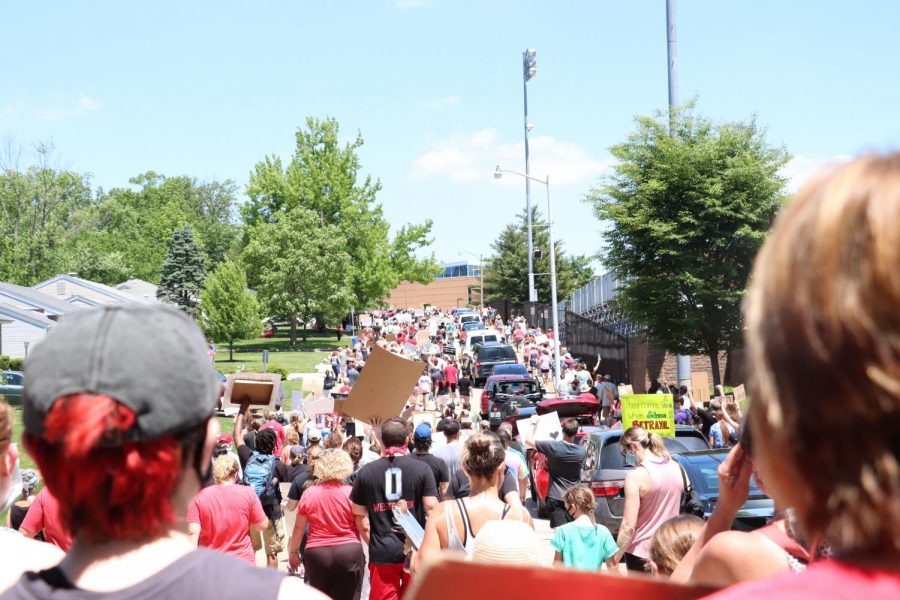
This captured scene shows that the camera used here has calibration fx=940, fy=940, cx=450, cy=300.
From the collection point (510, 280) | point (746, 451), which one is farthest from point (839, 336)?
point (510, 280)

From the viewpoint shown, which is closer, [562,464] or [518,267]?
[562,464]

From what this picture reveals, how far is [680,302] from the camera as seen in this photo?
83.7 ft

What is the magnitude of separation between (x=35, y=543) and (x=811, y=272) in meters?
2.15

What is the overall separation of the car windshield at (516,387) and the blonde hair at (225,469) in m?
21.2

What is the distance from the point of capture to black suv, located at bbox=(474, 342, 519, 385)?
39781 mm

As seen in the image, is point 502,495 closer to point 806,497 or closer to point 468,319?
point 806,497

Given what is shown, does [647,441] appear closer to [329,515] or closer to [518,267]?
[329,515]

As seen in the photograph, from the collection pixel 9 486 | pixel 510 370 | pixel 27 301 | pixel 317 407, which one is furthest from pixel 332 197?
pixel 9 486

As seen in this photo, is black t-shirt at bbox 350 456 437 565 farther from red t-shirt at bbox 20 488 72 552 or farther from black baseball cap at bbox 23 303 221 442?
black baseball cap at bbox 23 303 221 442

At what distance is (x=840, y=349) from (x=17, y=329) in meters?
57.0

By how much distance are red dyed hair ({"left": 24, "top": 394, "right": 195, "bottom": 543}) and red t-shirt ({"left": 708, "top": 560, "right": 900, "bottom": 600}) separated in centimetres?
101

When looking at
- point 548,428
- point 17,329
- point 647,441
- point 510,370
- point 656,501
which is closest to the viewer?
point 656,501

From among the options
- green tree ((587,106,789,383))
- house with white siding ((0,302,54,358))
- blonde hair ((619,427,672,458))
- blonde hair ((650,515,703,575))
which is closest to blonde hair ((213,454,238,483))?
blonde hair ((619,427,672,458))

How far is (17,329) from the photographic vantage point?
52438 mm
